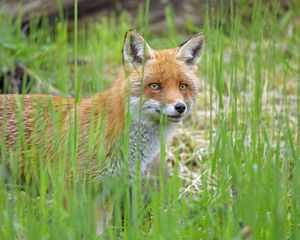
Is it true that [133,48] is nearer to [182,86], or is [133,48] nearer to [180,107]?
[182,86]

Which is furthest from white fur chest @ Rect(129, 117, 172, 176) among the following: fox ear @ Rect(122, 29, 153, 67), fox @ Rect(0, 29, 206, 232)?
fox ear @ Rect(122, 29, 153, 67)

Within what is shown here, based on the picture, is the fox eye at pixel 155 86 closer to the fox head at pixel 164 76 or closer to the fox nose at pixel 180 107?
the fox head at pixel 164 76

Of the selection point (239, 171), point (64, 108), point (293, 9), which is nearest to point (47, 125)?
point (64, 108)

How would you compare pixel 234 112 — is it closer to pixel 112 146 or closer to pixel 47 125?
pixel 112 146

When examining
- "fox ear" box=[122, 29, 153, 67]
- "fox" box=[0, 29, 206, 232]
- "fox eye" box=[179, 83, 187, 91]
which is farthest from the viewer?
"fox eye" box=[179, 83, 187, 91]

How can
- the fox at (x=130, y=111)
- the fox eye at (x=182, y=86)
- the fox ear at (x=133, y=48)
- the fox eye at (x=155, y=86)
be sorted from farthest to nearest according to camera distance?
1. the fox eye at (x=182, y=86)
2. the fox eye at (x=155, y=86)
3. the fox ear at (x=133, y=48)
4. the fox at (x=130, y=111)

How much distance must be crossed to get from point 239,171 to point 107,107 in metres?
1.48

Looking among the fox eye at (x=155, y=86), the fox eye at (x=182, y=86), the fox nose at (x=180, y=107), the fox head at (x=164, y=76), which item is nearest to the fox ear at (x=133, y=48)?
the fox head at (x=164, y=76)

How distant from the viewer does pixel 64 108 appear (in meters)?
5.01

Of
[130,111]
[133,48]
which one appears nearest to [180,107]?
[130,111]

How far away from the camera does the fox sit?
4.61 m

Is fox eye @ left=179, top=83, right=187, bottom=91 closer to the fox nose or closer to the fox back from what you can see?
A: the fox back

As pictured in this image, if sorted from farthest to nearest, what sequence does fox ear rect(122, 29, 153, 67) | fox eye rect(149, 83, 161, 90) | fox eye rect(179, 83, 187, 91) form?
1. fox eye rect(179, 83, 187, 91)
2. fox eye rect(149, 83, 161, 90)
3. fox ear rect(122, 29, 153, 67)

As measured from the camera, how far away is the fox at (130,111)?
461 cm
